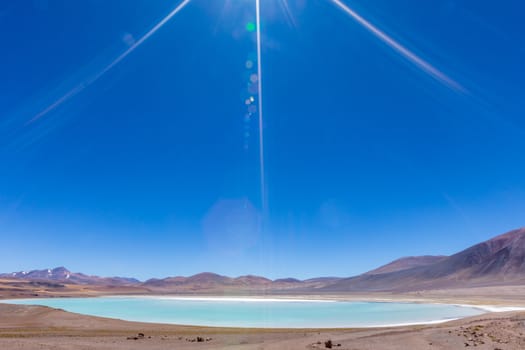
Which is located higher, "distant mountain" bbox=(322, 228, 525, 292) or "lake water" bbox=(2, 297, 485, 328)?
"distant mountain" bbox=(322, 228, 525, 292)

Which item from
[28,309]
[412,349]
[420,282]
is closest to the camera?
[412,349]

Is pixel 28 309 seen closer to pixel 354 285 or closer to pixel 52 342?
pixel 52 342

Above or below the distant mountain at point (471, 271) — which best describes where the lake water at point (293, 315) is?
below

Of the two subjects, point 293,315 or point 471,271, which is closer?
point 293,315

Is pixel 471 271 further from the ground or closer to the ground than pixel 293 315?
further from the ground

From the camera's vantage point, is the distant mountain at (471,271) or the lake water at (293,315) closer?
the lake water at (293,315)

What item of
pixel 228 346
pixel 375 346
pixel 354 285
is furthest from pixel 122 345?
pixel 354 285

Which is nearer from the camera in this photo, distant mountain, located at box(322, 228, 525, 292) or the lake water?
the lake water

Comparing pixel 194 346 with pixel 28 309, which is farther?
pixel 28 309
